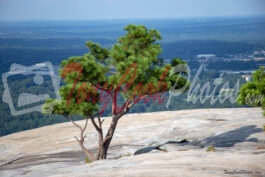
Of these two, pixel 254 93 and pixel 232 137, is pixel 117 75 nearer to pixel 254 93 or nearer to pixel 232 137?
pixel 254 93

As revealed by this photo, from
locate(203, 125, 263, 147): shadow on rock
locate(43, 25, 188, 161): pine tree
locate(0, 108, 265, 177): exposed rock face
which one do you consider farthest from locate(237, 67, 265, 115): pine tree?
locate(203, 125, 263, 147): shadow on rock

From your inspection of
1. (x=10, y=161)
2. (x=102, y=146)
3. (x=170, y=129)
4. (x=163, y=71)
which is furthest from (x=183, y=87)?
(x=10, y=161)

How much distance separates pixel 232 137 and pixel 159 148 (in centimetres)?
628

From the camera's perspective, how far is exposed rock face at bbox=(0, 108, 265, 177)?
18361mm

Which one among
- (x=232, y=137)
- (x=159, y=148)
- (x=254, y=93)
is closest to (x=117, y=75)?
(x=159, y=148)

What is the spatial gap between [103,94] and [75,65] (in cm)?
489

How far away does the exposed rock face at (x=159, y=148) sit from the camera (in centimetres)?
1836

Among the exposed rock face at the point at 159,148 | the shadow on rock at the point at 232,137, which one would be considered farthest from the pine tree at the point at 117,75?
the shadow on rock at the point at 232,137

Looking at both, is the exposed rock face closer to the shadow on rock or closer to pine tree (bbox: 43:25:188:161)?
the shadow on rock

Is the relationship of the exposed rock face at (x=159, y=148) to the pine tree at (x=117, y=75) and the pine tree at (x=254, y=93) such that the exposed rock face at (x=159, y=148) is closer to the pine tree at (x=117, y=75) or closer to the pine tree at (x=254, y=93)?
the pine tree at (x=254, y=93)

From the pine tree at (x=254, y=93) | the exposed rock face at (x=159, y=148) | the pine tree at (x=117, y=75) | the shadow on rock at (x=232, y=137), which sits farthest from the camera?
the shadow on rock at (x=232, y=137)

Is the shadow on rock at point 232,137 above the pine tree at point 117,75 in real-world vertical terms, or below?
below

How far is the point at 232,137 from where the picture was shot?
97.1ft

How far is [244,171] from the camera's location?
55.5 feet
